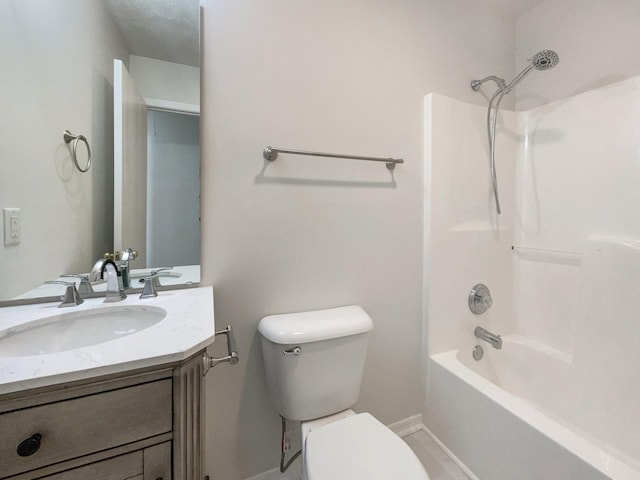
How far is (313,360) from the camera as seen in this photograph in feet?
3.76

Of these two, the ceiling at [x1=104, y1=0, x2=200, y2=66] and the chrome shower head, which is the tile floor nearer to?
the chrome shower head

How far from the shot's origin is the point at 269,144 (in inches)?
49.0

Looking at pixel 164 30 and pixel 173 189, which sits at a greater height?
pixel 164 30

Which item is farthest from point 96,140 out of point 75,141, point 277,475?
point 277,475

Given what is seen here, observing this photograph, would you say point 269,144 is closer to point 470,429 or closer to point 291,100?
point 291,100

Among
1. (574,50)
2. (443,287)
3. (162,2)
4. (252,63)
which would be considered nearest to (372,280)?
(443,287)

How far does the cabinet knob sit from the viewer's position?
0.55 meters

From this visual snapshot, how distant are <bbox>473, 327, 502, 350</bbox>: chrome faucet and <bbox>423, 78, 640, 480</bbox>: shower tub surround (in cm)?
4

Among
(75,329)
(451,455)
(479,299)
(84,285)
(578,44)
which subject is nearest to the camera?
(75,329)

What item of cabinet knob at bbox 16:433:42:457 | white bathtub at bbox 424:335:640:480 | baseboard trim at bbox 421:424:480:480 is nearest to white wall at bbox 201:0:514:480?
baseboard trim at bbox 421:424:480:480

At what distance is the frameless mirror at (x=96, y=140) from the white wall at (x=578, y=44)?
1.92 m

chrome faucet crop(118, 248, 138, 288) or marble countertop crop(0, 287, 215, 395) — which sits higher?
chrome faucet crop(118, 248, 138, 288)

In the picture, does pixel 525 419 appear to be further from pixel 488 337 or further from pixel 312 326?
pixel 312 326

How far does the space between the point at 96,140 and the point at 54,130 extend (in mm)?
118
